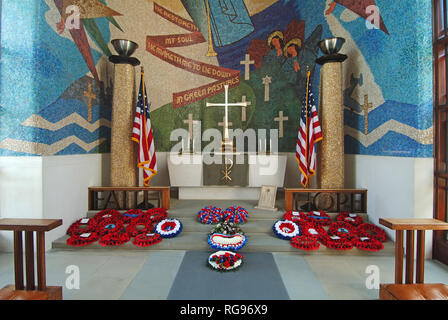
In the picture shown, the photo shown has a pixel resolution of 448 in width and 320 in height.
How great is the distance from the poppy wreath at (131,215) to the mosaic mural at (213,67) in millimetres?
1490

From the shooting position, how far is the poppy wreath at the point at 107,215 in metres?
4.38

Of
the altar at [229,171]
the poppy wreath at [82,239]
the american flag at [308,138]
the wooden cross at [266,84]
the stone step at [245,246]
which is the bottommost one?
the stone step at [245,246]

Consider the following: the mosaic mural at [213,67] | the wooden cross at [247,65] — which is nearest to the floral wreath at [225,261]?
the mosaic mural at [213,67]

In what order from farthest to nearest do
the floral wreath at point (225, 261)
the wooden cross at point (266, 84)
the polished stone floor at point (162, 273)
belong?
1. the wooden cross at point (266, 84)
2. the floral wreath at point (225, 261)
3. the polished stone floor at point (162, 273)

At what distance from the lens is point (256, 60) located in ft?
22.5

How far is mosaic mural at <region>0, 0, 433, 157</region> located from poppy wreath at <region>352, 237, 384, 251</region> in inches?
52.3

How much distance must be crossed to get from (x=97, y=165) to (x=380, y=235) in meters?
5.22

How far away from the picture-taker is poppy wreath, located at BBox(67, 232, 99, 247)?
375 centimetres

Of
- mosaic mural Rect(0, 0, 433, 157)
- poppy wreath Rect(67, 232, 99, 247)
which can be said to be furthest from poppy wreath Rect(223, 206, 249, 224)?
mosaic mural Rect(0, 0, 433, 157)

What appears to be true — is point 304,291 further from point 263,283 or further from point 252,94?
point 252,94

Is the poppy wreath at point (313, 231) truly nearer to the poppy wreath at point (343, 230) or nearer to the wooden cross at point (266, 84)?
the poppy wreath at point (343, 230)

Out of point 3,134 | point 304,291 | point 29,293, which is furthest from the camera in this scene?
point 3,134

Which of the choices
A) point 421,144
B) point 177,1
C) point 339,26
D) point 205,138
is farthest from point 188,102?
point 421,144

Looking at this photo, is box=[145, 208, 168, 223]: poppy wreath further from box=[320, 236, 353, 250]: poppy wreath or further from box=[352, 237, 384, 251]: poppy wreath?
box=[352, 237, 384, 251]: poppy wreath
